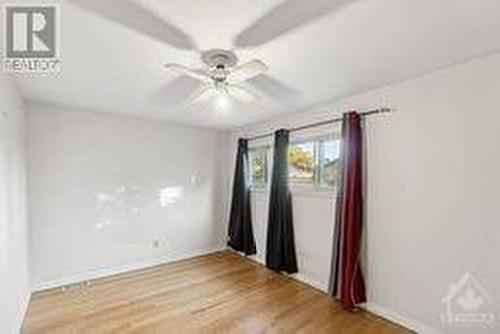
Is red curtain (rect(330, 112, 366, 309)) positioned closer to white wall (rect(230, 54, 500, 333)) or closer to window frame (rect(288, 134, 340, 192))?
white wall (rect(230, 54, 500, 333))

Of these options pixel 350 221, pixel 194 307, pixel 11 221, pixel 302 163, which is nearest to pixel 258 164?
pixel 302 163

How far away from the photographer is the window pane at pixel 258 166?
4.46 meters

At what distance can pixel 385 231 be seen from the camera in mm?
2701

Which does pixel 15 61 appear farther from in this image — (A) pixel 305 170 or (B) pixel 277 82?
(A) pixel 305 170

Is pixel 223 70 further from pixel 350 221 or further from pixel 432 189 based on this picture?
pixel 432 189

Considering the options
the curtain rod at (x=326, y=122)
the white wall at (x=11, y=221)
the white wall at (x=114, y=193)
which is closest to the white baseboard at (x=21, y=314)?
the white wall at (x=11, y=221)

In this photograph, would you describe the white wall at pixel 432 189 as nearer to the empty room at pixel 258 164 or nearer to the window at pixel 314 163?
the empty room at pixel 258 164

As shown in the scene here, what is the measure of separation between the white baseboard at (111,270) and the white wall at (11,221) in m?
0.49

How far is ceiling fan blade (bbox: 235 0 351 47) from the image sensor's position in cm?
150

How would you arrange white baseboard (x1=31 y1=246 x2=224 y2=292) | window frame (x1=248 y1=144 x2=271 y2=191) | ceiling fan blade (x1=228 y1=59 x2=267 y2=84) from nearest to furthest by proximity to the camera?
ceiling fan blade (x1=228 y1=59 x2=267 y2=84) < white baseboard (x1=31 y1=246 x2=224 y2=292) < window frame (x1=248 y1=144 x2=271 y2=191)

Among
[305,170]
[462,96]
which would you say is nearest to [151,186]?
[305,170]

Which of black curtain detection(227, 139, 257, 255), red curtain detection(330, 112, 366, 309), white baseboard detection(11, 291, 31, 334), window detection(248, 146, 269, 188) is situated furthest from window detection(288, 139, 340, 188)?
white baseboard detection(11, 291, 31, 334)

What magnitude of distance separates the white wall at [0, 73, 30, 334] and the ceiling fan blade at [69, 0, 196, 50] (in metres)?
1.02

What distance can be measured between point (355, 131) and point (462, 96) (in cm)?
91
